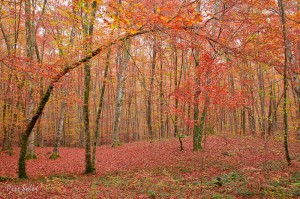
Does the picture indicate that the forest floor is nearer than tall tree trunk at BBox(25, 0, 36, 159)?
Yes

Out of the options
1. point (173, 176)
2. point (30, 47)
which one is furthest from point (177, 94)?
point (30, 47)

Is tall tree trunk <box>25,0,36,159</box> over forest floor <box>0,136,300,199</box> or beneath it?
over

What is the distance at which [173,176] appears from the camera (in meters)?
10.1

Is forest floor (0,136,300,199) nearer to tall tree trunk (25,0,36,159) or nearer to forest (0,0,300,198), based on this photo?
forest (0,0,300,198)

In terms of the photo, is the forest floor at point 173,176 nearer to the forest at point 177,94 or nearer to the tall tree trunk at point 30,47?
the forest at point 177,94

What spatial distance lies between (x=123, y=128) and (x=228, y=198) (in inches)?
1242

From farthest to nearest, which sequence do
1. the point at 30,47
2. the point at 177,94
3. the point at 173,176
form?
1. the point at 177,94
2. the point at 30,47
3. the point at 173,176

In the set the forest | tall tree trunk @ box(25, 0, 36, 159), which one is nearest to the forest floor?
the forest

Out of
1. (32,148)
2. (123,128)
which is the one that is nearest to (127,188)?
(32,148)

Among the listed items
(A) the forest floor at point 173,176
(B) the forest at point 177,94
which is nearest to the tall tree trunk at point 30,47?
(B) the forest at point 177,94

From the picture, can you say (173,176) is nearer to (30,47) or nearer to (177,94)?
(177,94)

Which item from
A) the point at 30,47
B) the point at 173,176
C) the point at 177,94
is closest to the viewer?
the point at 173,176

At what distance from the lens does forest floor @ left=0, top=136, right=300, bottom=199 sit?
23.2ft

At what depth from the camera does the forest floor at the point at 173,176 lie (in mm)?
7066
